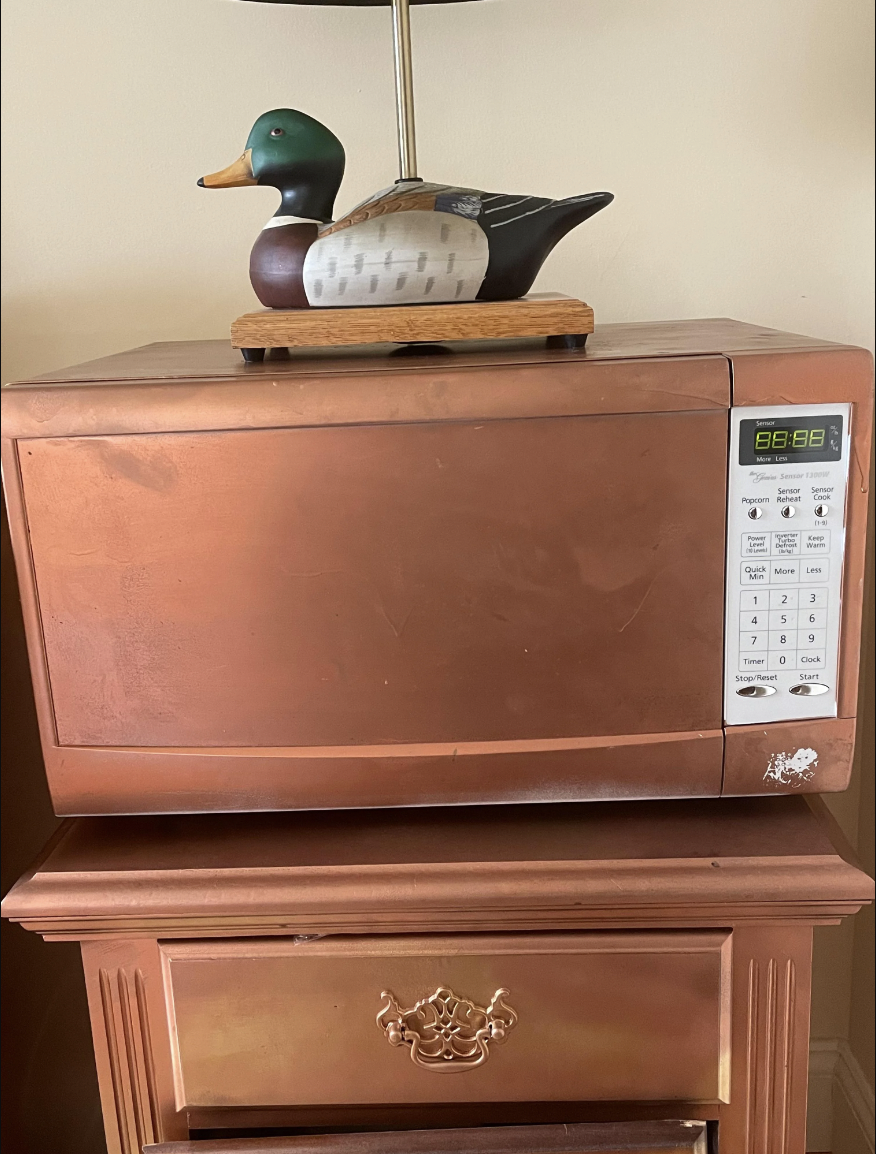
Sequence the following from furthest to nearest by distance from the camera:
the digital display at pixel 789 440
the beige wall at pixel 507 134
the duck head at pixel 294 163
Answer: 1. the beige wall at pixel 507 134
2. the duck head at pixel 294 163
3. the digital display at pixel 789 440

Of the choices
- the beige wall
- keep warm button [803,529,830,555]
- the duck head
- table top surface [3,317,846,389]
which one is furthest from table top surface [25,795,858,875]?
the beige wall

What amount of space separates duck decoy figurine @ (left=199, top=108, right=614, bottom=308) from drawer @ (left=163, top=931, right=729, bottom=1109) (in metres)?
0.46

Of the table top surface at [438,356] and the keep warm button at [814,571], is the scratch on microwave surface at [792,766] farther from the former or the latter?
the table top surface at [438,356]

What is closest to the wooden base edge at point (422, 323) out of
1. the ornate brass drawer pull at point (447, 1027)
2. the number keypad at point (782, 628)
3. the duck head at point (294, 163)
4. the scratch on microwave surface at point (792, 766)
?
the duck head at point (294, 163)

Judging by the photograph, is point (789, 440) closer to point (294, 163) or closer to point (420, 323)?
point (420, 323)

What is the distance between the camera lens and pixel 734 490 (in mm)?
649

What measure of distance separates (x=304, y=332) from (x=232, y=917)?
1.35 feet

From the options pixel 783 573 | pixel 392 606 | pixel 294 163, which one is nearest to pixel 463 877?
pixel 392 606

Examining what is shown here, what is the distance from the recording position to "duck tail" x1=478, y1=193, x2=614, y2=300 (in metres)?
0.72

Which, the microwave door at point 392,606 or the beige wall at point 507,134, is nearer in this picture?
the microwave door at point 392,606

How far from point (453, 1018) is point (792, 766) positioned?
30 cm

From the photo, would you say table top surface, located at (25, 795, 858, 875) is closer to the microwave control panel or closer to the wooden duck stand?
the microwave control panel

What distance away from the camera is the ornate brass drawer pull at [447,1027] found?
71 centimetres

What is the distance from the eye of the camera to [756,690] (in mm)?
679
